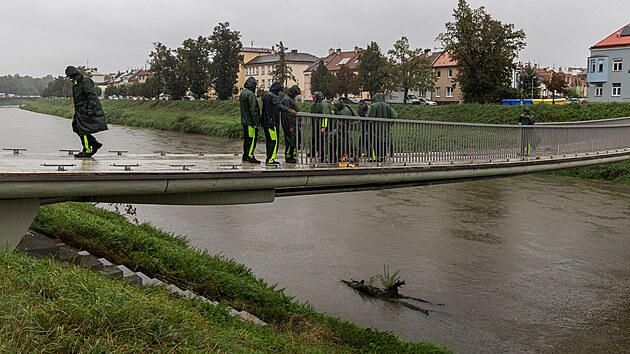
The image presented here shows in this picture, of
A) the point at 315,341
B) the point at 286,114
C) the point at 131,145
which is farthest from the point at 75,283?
the point at 131,145

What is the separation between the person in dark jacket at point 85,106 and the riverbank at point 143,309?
1556 millimetres

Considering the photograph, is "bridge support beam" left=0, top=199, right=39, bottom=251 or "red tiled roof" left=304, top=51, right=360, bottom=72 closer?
"bridge support beam" left=0, top=199, right=39, bottom=251

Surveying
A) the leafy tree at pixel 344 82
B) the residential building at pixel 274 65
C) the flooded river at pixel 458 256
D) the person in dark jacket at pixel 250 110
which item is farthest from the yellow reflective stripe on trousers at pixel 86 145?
the residential building at pixel 274 65

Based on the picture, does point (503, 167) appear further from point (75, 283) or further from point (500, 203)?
point (500, 203)

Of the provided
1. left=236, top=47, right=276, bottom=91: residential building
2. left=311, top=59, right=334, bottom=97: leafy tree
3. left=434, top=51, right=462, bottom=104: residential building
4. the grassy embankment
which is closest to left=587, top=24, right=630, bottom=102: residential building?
left=434, top=51, right=462, bottom=104: residential building

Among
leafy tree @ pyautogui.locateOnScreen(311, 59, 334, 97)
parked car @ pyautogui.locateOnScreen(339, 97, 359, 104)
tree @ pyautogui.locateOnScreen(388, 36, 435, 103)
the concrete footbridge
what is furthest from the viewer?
leafy tree @ pyautogui.locateOnScreen(311, 59, 334, 97)

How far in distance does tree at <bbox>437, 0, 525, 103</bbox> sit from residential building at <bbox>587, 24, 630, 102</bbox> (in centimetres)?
1328

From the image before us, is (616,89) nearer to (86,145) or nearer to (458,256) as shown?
(458,256)

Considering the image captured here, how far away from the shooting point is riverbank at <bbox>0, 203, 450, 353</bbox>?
4.41m

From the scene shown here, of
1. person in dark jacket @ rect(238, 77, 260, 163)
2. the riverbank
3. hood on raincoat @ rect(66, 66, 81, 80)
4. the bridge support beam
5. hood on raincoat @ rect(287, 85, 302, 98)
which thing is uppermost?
hood on raincoat @ rect(66, 66, 81, 80)

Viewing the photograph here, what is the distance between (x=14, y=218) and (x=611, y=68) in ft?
160

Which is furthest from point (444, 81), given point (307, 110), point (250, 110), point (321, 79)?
point (250, 110)

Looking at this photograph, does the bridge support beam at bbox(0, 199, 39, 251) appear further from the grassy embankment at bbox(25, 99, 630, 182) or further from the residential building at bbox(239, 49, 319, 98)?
the residential building at bbox(239, 49, 319, 98)

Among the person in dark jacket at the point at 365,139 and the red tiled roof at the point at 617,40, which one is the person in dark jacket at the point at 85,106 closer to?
the person in dark jacket at the point at 365,139
